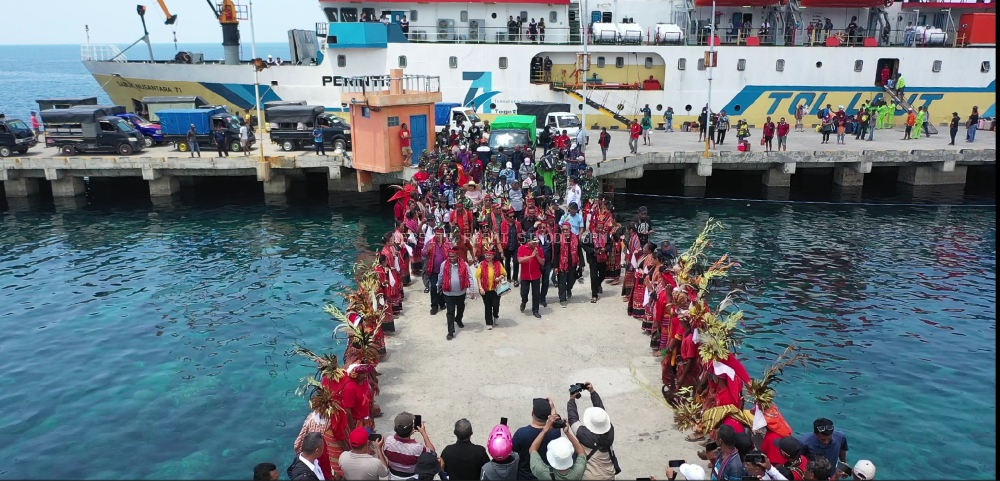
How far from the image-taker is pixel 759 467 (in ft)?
20.7

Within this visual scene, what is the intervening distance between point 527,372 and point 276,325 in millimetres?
7383

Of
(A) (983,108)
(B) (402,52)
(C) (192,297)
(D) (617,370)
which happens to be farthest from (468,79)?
(D) (617,370)

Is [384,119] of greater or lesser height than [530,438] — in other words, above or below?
above

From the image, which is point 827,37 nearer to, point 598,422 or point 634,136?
point 634,136

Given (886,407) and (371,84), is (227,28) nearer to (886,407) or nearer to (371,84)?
(371,84)

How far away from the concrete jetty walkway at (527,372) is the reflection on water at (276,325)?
2134 millimetres

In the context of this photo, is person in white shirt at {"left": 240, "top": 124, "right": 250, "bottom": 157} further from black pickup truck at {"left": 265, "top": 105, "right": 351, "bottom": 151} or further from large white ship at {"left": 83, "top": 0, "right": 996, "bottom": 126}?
large white ship at {"left": 83, "top": 0, "right": 996, "bottom": 126}

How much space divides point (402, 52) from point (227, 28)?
38.6 feet

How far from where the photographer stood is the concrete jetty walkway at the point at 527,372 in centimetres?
868

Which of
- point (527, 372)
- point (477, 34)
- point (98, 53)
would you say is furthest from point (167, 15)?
point (527, 372)

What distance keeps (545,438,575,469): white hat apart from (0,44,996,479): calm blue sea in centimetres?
521

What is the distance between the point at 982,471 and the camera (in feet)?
31.5

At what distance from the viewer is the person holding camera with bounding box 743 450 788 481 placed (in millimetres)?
6250

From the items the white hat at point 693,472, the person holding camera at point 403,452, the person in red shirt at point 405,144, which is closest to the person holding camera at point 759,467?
the white hat at point 693,472
